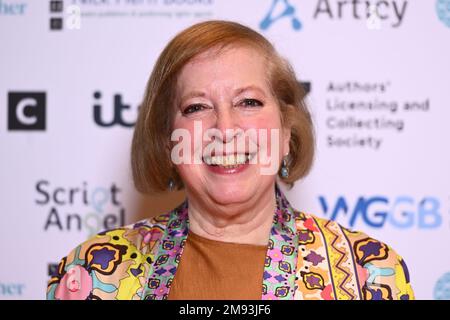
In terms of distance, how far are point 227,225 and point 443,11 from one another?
41.9 inches

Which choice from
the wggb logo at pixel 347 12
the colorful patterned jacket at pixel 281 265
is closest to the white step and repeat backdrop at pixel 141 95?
the wggb logo at pixel 347 12

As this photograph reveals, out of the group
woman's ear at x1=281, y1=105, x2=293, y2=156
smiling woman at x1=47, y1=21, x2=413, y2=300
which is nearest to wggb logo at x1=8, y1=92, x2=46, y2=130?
smiling woman at x1=47, y1=21, x2=413, y2=300

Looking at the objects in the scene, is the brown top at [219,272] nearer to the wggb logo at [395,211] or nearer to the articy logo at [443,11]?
the wggb logo at [395,211]

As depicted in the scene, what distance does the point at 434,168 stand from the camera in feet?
6.51

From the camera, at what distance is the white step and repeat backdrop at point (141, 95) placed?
199 centimetres

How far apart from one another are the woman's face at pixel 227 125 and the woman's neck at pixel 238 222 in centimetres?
4

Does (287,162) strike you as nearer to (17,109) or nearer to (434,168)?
(434,168)

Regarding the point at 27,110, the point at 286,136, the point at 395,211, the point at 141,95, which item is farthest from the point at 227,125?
the point at 27,110

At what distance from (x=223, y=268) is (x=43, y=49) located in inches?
42.8

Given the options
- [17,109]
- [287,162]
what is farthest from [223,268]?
[17,109]

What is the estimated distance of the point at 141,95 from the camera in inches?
80.3

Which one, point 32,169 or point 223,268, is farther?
point 32,169

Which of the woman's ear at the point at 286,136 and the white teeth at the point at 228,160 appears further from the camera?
the woman's ear at the point at 286,136

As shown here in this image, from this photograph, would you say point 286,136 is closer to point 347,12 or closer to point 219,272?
point 219,272
